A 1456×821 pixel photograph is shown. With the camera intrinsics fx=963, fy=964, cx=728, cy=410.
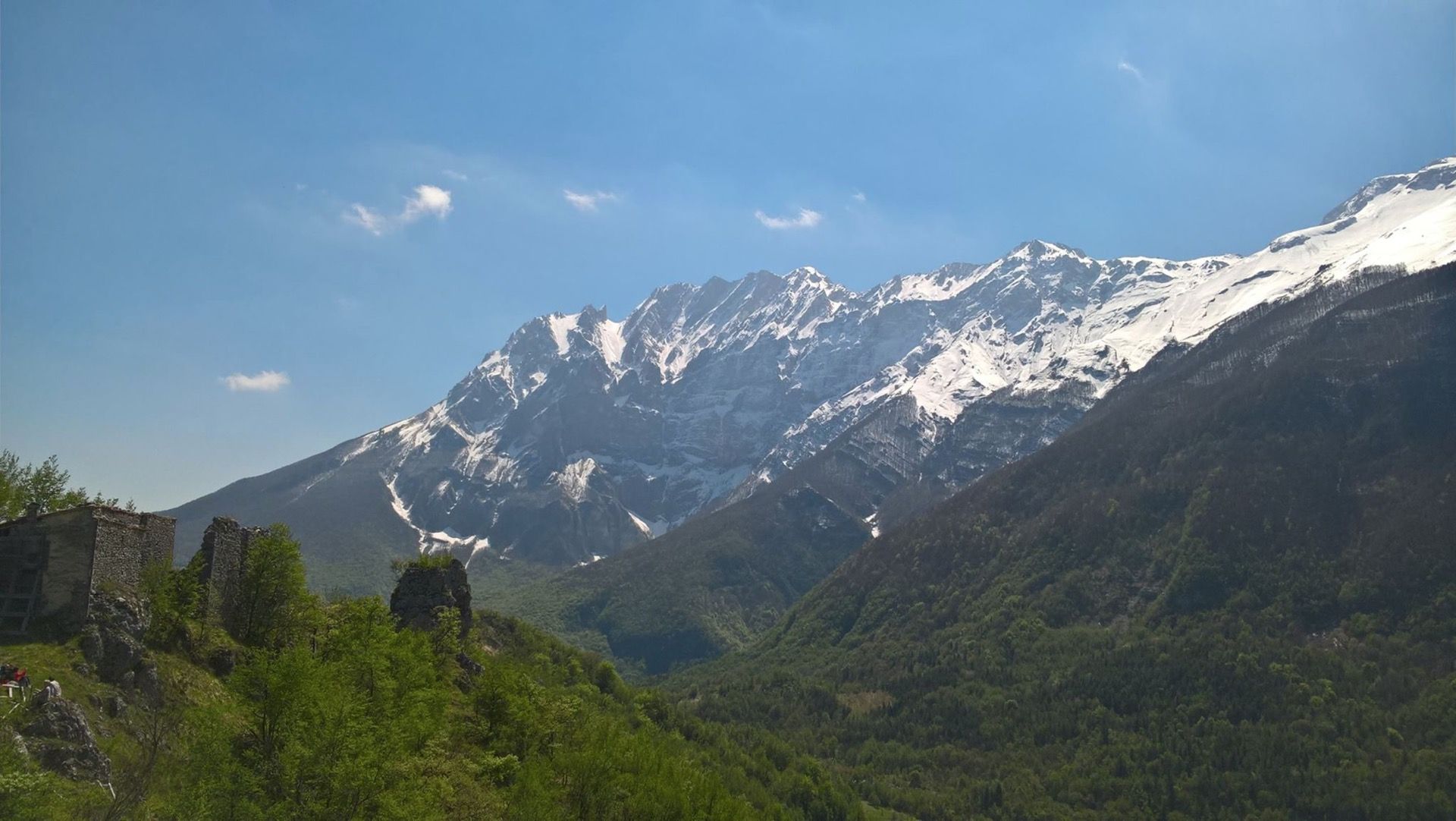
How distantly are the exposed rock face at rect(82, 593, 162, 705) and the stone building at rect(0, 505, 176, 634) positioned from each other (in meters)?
0.88

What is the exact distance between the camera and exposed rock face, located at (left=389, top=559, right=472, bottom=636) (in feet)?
334

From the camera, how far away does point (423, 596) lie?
104188 millimetres

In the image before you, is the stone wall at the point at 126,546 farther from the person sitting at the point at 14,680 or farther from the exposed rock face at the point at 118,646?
the person sitting at the point at 14,680

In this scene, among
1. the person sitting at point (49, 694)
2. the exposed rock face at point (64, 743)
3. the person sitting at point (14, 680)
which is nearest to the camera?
the exposed rock face at point (64, 743)

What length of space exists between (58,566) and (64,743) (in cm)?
1637

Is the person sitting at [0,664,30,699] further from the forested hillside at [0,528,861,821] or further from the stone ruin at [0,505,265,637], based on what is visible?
the stone ruin at [0,505,265,637]

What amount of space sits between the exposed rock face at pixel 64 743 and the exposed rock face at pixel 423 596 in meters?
50.9

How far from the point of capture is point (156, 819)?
144ft

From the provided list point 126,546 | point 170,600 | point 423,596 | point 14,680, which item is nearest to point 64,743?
point 14,680

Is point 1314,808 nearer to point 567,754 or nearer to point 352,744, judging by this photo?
point 567,754

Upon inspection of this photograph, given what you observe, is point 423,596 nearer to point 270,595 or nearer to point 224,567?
point 270,595

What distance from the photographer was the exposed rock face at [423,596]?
102m

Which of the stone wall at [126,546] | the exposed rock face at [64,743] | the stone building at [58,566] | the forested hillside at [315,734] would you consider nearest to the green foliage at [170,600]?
the forested hillside at [315,734]

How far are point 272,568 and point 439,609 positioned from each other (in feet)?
93.2
